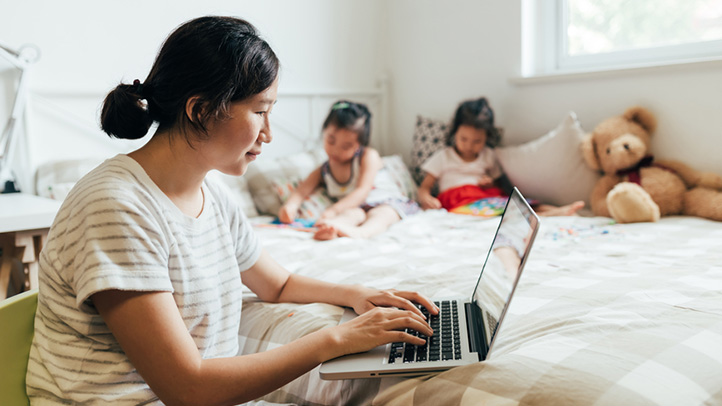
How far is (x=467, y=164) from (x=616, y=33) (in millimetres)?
834

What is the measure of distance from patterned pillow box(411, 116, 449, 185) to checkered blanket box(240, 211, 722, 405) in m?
1.00

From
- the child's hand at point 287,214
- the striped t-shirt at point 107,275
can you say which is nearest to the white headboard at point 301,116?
the child's hand at point 287,214

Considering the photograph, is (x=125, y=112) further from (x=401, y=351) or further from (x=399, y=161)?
(x=399, y=161)

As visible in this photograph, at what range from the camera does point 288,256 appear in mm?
1591

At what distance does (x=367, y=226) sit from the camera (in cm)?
205

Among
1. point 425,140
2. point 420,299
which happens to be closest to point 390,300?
point 420,299

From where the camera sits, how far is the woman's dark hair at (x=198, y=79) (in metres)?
0.85

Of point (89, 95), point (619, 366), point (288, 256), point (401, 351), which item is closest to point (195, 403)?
point (401, 351)

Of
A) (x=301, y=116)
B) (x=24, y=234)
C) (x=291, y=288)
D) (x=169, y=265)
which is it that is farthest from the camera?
(x=301, y=116)

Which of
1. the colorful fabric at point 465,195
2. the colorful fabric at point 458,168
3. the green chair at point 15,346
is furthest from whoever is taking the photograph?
the colorful fabric at point 458,168

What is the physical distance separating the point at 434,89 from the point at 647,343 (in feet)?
7.72

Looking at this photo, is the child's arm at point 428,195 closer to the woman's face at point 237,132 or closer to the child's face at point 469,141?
the child's face at point 469,141

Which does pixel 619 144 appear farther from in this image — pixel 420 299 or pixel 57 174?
pixel 57 174

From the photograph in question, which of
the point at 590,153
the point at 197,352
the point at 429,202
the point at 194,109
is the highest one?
the point at 194,109
